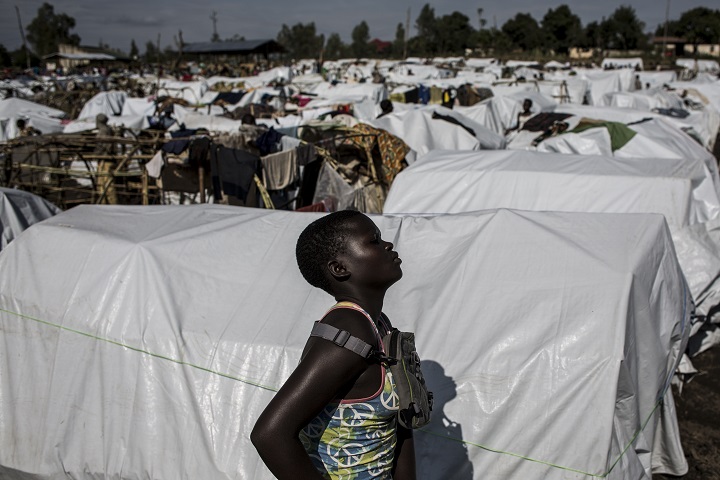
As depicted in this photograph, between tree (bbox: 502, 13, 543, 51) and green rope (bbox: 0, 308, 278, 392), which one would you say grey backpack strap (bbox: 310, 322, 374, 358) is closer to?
green rope (bbox: 0, 308, 278, 392)

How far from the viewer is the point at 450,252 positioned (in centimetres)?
299

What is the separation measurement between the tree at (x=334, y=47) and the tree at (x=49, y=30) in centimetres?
4007

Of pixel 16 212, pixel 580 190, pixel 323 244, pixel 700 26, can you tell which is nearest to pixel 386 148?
pixel 580 190

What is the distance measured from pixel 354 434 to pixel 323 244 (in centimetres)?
51

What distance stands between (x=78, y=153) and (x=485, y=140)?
670cm

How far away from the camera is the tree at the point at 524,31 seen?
6300cm

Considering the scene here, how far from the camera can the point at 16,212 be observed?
536cm

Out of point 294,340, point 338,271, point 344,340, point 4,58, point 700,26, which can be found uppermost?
point 700,26

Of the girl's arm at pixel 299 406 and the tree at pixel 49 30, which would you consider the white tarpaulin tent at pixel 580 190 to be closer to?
the girl's arm at pixel 299 406

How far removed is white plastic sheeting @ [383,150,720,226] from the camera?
15.3 ft

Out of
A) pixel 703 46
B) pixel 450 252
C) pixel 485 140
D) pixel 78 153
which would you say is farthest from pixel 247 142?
pixel 703 46

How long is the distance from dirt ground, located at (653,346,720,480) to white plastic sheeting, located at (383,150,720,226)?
1.26 meters

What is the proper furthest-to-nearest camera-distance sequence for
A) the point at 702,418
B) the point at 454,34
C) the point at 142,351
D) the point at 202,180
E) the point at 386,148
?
the point at 454,34 < the point at 386,148 < the point at 202,180 < the point at 702,418 < the point at 142,351

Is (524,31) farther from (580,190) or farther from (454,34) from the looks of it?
(580,190)
